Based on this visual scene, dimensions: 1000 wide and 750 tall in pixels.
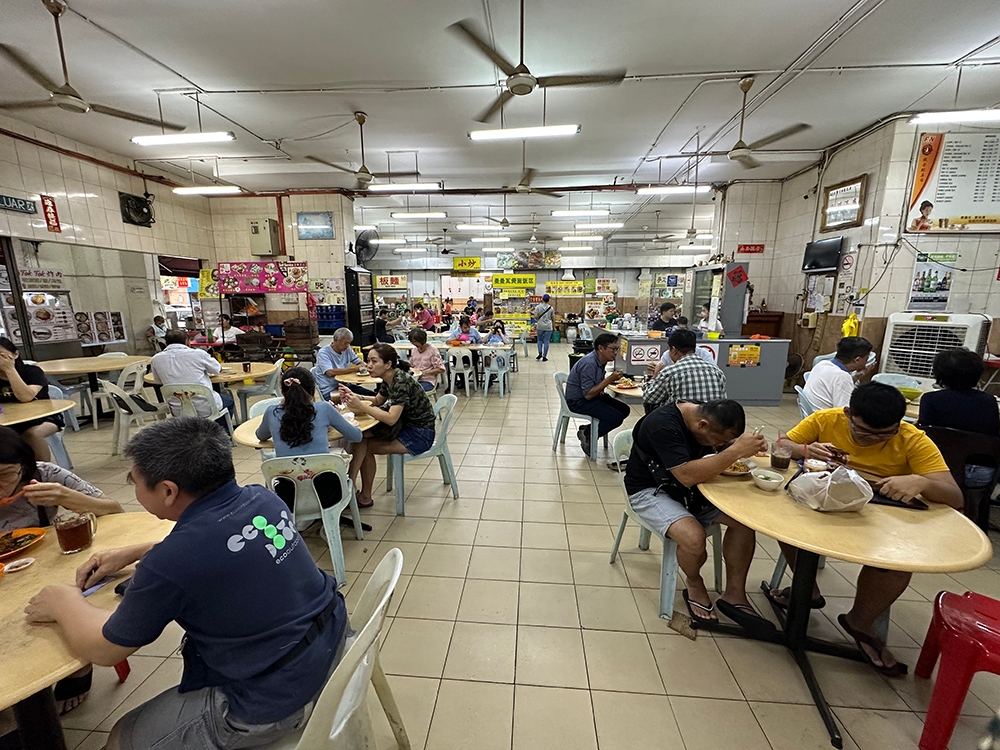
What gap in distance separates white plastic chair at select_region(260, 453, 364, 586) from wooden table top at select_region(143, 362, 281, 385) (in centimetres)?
317

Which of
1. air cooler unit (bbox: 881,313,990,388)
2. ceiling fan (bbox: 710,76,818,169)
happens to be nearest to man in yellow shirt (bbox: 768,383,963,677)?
ceiling fan (bbox: 710,76,818,169)

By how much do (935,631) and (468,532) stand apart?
268 cm

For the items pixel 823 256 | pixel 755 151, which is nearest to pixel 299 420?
pixel 755 151

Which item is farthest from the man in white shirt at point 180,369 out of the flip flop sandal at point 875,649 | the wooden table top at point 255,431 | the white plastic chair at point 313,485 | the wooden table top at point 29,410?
the flip flop sandal at point 875,649

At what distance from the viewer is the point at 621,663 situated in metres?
2.13

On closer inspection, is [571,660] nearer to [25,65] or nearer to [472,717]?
[472,717]

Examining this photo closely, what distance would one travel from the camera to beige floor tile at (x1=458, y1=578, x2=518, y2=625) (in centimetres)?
243

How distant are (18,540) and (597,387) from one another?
397 cm

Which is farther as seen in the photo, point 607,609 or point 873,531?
point 607,609

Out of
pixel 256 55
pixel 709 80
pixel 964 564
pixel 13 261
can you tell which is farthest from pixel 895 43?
pixel 13 261

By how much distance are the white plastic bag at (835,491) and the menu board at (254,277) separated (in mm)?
9517

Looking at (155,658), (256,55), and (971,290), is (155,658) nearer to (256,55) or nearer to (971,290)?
(256,55)

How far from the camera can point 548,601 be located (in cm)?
257

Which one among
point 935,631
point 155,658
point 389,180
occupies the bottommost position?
point 155,658
